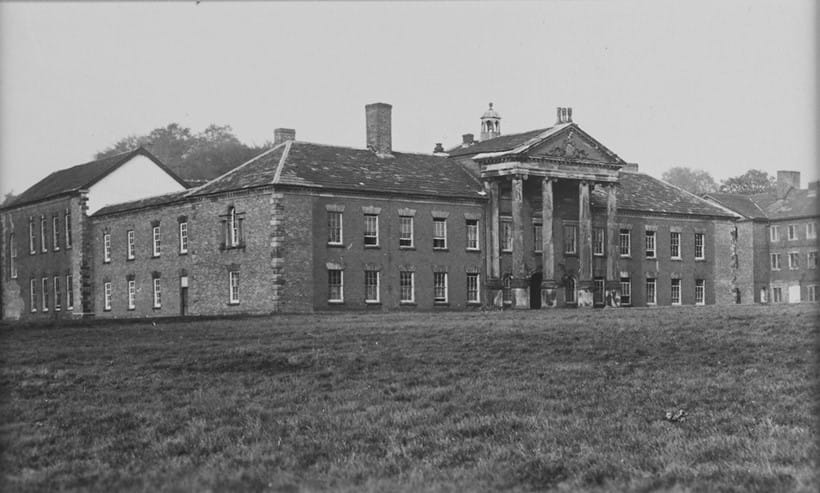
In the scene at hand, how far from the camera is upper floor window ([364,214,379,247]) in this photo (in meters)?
53.0

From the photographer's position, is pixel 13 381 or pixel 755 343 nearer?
pixel 13 381

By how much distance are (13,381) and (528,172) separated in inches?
1458

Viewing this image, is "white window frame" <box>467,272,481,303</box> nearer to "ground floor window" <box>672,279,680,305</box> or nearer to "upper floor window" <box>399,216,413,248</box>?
"upper floor window" <box>399,216,413,248</box>

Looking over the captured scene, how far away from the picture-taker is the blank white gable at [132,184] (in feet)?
211

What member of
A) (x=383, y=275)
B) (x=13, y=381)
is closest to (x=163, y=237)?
(x=383, y=275)

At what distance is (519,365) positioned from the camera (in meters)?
22.7

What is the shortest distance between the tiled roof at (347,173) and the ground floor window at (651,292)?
13224mm

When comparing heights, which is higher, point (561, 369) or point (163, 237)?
point (163, 237)

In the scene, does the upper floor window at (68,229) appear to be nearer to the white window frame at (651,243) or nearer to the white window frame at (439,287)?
the white window frame at (439,287)

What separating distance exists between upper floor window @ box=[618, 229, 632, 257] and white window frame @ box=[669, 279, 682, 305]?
12.6 ft

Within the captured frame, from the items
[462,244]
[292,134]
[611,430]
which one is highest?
[292,134]

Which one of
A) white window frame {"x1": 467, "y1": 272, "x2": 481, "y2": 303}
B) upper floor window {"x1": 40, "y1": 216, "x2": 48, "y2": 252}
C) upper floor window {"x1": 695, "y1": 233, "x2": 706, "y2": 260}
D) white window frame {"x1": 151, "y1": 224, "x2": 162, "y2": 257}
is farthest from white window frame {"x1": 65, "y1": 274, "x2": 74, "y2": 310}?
upper floor window {"x1": 695, "y1": 233, "x2": 706, "y2": 260}

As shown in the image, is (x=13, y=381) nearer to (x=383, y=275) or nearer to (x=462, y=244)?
(x=383, y=275)

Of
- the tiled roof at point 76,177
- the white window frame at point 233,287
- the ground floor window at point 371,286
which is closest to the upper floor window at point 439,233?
the ground floor window at point 371,286
